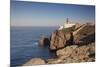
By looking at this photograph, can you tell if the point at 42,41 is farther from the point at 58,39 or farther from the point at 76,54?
the point at 76,54

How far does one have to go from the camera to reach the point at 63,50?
7.64 ft

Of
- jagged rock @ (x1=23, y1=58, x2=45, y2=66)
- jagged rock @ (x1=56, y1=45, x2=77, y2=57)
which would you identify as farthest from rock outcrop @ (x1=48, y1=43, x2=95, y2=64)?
jagged rock @ (x1=23, y1=58, x2=45, y2=66)

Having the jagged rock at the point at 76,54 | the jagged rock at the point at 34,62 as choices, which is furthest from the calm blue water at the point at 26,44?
Result: the jagged rock at the point at 76,54

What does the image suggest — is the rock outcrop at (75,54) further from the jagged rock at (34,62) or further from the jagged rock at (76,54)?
→ the jagged rock at (34,62)

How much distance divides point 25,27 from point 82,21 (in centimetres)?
73

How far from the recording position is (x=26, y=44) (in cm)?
218

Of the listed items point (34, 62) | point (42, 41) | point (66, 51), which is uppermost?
point (42, 41)

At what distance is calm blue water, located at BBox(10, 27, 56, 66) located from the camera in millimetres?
2129

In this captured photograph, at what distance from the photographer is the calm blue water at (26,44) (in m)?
2.13

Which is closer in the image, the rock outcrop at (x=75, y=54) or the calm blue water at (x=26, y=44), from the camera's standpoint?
the calm blue water at (x=26, y=44)

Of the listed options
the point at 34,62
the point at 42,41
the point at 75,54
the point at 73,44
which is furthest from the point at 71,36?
the point at 34,62

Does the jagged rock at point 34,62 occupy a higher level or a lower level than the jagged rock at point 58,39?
lower

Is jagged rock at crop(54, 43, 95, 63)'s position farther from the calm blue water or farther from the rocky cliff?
the calm blue water
